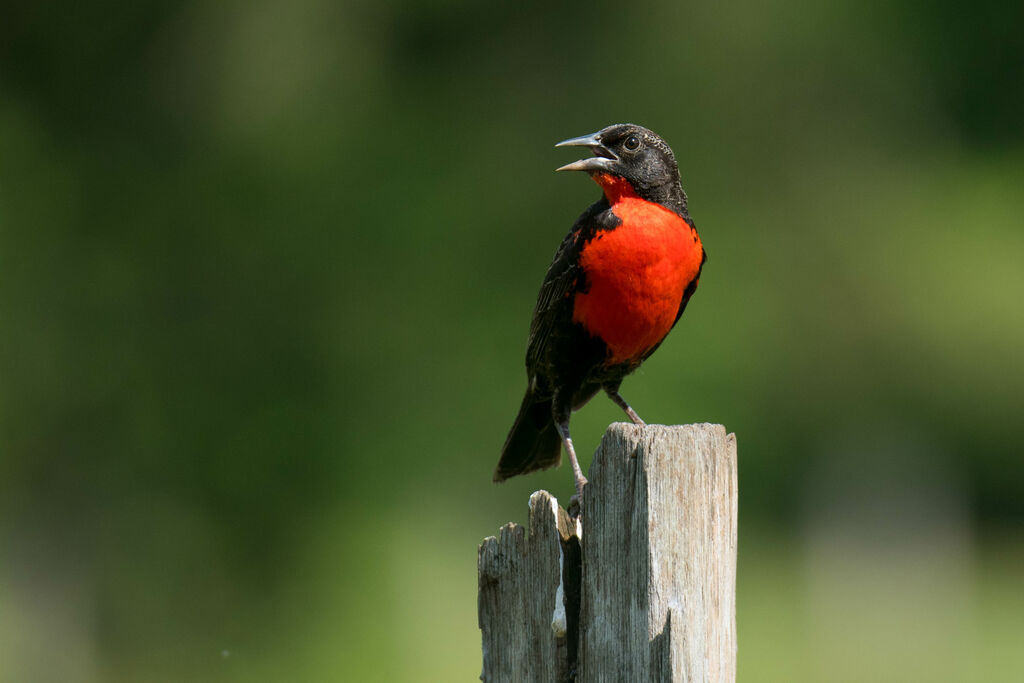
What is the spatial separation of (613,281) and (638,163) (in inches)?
22.4

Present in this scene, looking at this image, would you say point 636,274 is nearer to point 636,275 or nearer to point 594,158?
point 636,275

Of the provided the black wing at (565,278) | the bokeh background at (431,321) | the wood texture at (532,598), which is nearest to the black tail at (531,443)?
the black wing at (565,278)

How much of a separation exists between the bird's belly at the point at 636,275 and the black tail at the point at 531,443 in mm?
668

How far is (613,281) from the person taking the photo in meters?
4.47

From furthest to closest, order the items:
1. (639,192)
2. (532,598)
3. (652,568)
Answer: (639,192)
(532,598)
(652,568)

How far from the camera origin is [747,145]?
18203 millimetres

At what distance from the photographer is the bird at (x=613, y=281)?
14.7 ft

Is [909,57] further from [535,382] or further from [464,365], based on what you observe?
[535,382]

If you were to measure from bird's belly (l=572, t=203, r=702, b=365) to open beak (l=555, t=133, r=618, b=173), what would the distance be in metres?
0.22

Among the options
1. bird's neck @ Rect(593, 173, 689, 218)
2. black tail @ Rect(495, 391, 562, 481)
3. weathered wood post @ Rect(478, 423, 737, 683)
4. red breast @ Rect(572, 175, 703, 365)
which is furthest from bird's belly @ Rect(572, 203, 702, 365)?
weathered wood post @ Rect(478, 423, 737, 683)

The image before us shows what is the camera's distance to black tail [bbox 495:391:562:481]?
17.0 ft

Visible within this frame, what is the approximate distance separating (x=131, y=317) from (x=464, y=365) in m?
3.65

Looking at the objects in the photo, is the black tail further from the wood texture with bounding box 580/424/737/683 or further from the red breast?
the wood texture with bounding box 580/424/737/683

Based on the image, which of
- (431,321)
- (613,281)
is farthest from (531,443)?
(431,321)
